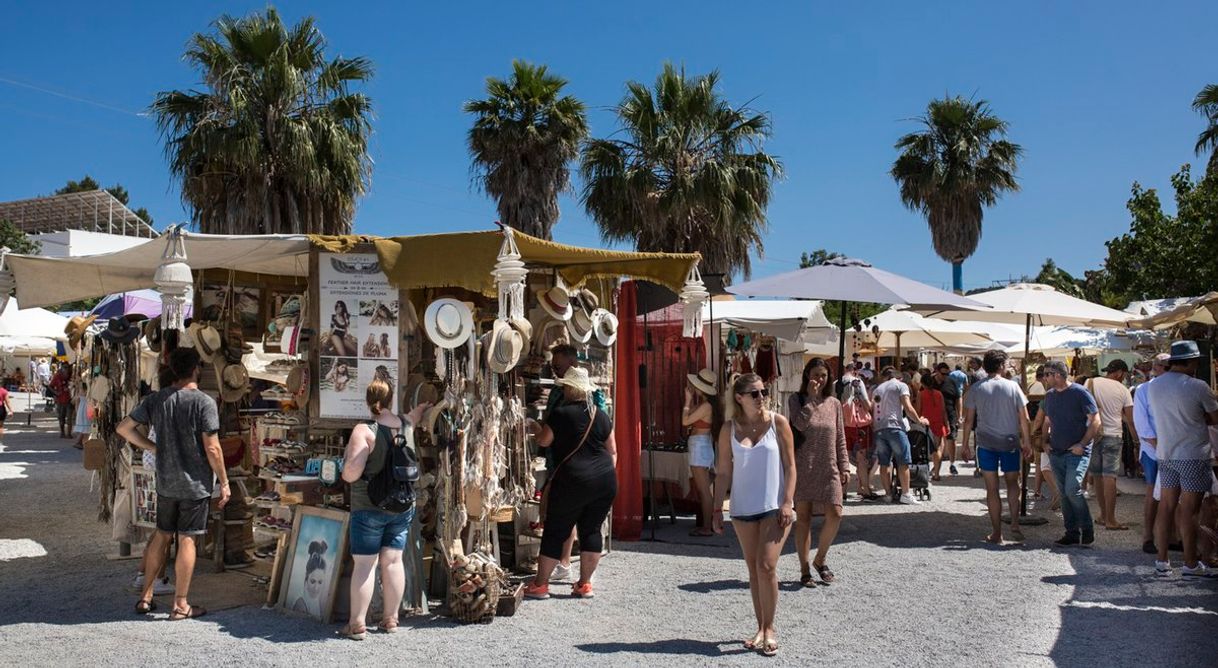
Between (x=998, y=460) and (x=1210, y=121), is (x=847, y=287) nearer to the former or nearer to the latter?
(x=998, y=460)

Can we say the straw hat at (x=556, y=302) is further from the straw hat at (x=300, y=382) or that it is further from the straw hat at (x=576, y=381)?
the straw hat at (x=300, y=382)

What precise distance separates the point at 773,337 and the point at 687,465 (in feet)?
8.05

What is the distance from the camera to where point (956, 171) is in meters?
28.7

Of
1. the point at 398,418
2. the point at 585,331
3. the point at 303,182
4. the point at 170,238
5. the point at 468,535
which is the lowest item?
the point at 468,535

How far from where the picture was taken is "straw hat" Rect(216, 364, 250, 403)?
7.33m

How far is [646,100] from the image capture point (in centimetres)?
1861

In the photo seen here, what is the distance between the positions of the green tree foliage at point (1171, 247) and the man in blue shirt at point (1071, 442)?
12.8 meters

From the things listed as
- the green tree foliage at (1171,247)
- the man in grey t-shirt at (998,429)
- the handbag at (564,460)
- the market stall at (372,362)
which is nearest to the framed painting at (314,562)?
the market stall at (372,362)

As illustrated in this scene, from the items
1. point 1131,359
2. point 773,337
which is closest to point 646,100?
point 773,337

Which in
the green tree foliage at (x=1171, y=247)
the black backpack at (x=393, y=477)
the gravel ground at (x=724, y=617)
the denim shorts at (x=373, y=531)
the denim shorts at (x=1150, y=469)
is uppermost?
the green tree foliage at (x=1171, y=247)

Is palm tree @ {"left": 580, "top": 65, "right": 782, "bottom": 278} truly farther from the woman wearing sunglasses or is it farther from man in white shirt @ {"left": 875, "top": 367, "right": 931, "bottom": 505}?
the woman wearing sunglasses

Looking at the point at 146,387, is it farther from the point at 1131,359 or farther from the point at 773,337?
the point at 1131,359

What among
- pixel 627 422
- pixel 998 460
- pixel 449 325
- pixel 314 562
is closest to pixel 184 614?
pixel 314 562

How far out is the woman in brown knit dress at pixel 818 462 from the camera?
21.4ft
